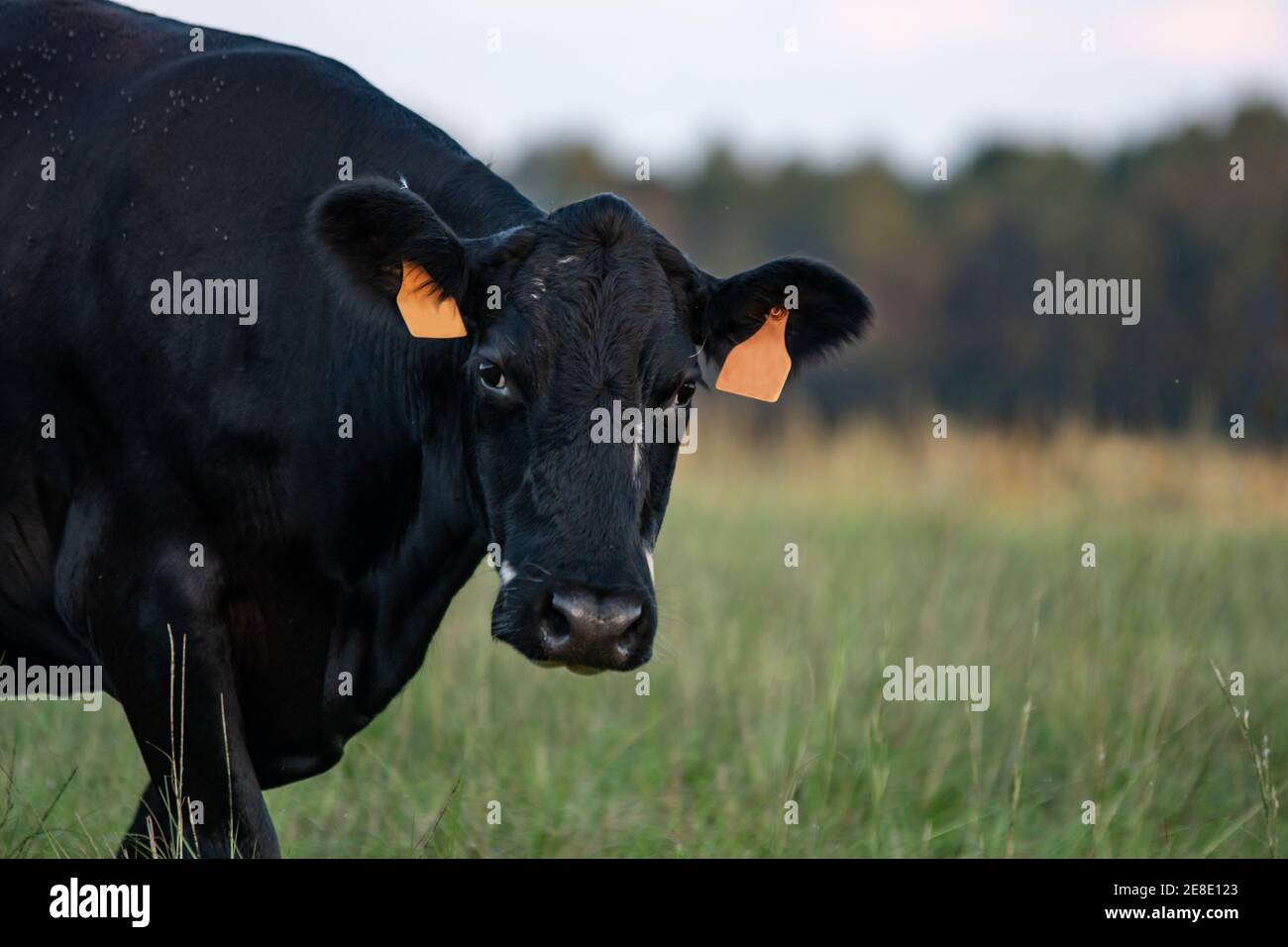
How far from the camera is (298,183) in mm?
4742

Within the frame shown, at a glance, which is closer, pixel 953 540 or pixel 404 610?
pixel 404 610

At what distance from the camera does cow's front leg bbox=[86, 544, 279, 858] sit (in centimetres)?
437

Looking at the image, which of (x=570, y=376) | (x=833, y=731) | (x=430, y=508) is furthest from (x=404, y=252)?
(x=833, y=731)

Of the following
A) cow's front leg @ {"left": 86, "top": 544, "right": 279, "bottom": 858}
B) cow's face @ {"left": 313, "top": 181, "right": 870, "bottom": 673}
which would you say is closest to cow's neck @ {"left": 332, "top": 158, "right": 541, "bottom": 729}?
cow's face @ {"left": 313, "top": 181, "right": 870, "bottom": 673}

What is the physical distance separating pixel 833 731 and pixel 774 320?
1.49m

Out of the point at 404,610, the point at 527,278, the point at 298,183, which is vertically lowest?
the point at 404,610

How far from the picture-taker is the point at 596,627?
3803 millimetres

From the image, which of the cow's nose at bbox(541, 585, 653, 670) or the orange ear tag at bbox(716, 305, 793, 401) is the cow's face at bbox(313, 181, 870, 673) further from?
the orange ear tag at bbox(716, 305, 793, 401)

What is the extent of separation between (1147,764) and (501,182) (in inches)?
144

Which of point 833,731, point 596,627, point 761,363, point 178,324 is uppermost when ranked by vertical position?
point 178,324

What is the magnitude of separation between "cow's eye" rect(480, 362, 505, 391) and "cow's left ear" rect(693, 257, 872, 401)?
0.73 m

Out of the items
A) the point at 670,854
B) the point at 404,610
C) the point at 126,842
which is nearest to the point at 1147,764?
the point at 670,854

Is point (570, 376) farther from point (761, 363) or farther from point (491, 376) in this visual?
point (761, 363)
